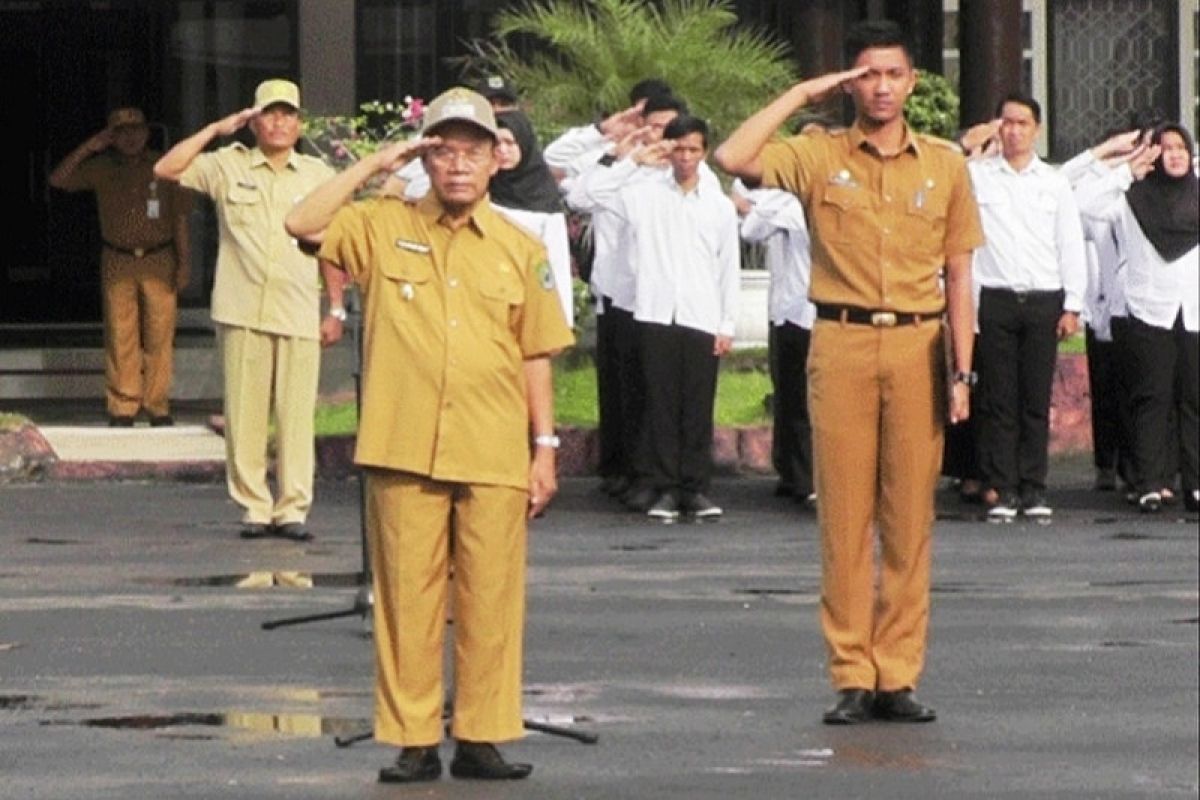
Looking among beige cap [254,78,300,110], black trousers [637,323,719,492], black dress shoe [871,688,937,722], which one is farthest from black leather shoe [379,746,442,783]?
black trousers [637,323,719,492]

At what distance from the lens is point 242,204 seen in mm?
16547

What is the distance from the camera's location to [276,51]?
1029 inches

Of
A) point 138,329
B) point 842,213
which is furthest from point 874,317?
point 138,329

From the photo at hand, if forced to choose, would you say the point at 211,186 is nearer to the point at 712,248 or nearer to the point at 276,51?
the point at 712,248

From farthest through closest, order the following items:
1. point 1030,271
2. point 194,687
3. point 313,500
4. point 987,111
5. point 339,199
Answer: point 987,111
point 313,500
point 1030,271
point 194,687
point 339,199

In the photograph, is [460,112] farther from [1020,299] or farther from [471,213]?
[1020,299]

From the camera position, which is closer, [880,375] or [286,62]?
[880,375]

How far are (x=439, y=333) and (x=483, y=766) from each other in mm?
1260

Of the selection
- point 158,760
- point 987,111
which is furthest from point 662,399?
point 158,760

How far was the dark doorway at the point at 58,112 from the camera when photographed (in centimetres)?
2736

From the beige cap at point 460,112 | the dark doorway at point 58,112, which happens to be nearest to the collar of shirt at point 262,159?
the beige cap at point 460,112

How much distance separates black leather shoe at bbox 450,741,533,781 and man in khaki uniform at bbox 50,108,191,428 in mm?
12409

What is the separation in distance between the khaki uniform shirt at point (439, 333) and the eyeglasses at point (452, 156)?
13 cm

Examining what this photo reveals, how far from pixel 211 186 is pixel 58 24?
37.4ft
